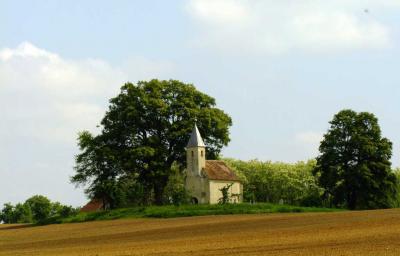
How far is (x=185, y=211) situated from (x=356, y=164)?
2200cm

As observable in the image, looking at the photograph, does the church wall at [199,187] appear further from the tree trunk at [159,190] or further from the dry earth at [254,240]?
the dry earth at [254,240]

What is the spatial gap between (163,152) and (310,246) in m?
53.5

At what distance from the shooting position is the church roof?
87.6m

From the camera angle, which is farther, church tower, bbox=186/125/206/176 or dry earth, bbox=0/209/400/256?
church tower, bbox=186/125/206/176

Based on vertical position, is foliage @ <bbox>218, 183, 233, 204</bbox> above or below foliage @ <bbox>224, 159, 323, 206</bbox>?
below

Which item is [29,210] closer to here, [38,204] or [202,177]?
[38,204]

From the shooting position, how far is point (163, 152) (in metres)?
83.1

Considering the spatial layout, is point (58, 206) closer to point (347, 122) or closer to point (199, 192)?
point (199, 192)

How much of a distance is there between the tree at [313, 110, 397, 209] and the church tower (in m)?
13.6

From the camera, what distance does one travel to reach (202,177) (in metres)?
86.6

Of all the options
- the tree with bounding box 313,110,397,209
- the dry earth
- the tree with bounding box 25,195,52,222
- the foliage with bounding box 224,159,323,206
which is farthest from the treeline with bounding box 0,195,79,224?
the dry earth

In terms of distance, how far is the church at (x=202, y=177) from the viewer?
84.3 meters

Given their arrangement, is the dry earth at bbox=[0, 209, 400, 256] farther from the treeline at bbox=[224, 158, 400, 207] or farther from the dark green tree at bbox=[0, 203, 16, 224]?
the dark green tree at bbox=[0, 203, 16, 224]

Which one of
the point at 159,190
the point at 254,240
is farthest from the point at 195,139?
the point at 254,240
